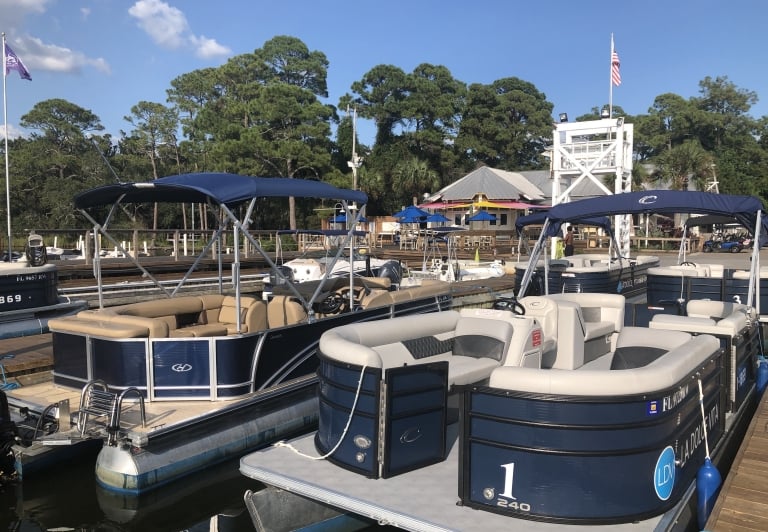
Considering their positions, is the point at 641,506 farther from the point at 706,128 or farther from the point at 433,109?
the point at 706,128

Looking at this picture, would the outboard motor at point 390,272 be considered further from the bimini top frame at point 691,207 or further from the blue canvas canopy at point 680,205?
the blue canvas canopy at point 680,205

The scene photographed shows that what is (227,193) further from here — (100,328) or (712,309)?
(712,309)

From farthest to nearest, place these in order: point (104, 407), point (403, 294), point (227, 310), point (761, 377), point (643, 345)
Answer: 1. point (403, 294)
2. point (227, 310)
3. point (761, 377)
4. point (104, 407)
5. point (643, 345)

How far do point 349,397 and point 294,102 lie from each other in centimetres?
3718

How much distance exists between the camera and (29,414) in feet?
22.9

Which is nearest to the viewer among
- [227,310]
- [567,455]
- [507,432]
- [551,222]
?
[567,455]

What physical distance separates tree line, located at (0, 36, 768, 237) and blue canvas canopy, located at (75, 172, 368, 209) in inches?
1049

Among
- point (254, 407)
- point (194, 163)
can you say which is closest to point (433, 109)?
point (194, 163)

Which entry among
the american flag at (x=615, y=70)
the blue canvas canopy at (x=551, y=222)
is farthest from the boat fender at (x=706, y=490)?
the american flag at (x=615, y=70)

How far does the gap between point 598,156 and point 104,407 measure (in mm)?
22844

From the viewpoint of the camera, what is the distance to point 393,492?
453 cm

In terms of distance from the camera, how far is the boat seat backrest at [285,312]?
336 inches

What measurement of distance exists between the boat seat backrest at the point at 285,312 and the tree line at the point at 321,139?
27.6 m

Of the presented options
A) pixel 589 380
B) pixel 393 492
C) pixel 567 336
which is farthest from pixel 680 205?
pixel 393 492
